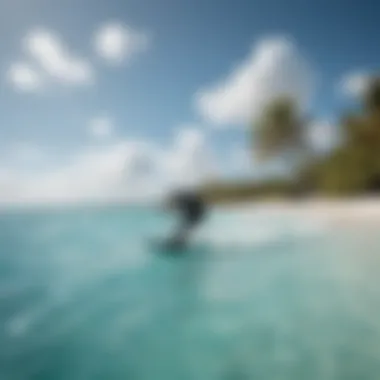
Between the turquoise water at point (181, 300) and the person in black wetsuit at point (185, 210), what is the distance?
0.03 m

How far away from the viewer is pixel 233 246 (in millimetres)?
1426

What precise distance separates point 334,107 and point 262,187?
279mm

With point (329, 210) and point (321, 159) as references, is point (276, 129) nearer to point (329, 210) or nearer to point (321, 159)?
point (321, 159)

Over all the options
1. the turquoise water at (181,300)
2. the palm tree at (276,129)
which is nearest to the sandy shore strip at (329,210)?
the turquoise water at (181,300)

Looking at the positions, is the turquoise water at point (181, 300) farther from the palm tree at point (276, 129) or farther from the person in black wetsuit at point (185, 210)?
the palm tree at point (276, 129)

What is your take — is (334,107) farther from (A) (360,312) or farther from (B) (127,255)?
(B) (127,255)

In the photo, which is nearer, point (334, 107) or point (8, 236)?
point (8, 236)

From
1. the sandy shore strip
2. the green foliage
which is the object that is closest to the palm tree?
the green foliage

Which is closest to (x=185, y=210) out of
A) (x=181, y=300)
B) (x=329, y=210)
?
(x=181, y=300)

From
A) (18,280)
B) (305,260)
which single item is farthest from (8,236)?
(305,260)

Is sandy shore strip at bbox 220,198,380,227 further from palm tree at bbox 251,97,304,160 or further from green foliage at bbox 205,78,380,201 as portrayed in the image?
palm tree at bbox 251,97,304,160

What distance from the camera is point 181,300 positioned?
A: 1.37 meters

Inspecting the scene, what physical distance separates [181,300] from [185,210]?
8.5 inches

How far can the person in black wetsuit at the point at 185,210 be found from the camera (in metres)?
1.39
